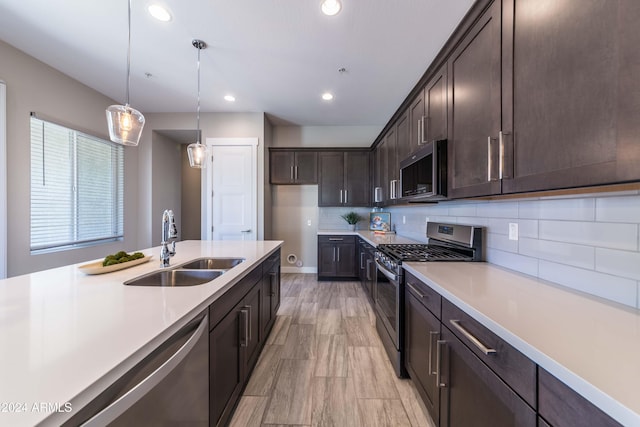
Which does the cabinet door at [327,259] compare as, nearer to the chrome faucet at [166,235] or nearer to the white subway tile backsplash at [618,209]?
the chrome faucet at [166,235]

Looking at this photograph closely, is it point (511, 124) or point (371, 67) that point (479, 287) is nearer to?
point (511, 124)

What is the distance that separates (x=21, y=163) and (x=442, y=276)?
403 centimetres

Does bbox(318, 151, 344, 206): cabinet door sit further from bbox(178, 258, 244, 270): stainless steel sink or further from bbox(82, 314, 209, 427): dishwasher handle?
bbox(82, 314, 209, 427): dishwasher handle

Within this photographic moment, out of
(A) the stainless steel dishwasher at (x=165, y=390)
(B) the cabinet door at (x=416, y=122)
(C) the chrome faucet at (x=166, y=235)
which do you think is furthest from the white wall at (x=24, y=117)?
(B) the cabinet door at (x=416, y=122)

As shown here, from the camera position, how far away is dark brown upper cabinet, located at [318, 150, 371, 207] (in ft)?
14.4

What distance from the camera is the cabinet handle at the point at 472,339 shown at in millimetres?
838

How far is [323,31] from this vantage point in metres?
2.08

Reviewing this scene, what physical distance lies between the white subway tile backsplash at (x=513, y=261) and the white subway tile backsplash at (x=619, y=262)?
1.04 ft

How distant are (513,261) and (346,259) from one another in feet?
9.44

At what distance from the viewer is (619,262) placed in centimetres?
96

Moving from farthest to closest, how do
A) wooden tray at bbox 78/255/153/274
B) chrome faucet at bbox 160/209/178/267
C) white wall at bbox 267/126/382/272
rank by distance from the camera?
white wall at bbox 267/126/382/272, chrome faucet at bbox 160/209/178/267, wooden tray at bbox 78/255/153/274

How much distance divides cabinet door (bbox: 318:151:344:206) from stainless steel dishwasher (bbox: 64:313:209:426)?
138 inches

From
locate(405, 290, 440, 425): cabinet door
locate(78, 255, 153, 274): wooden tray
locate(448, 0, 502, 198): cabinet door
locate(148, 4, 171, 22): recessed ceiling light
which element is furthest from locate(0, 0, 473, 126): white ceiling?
locate(405, 290, 440, 425): cabinet door

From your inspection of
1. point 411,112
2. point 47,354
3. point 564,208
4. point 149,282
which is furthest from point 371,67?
point 47,354
